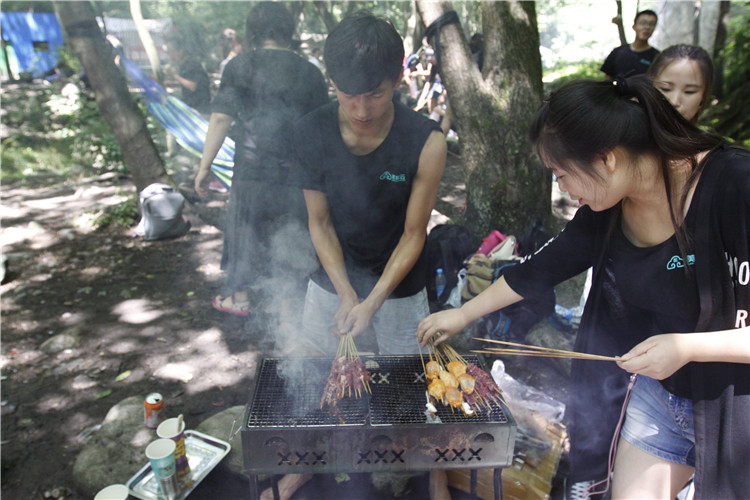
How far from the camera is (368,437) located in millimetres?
2369

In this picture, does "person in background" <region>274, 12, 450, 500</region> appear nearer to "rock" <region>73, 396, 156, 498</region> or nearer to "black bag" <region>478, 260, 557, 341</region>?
"rock" <region>73, 396, 156, 498</region>

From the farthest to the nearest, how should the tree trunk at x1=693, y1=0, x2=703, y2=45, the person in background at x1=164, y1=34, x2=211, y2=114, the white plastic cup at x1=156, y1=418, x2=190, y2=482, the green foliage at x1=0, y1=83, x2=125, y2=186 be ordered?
the tree trunk at x1=693, y1=0, x2=703, y2=45 < the green foliage at x1=0, y1=83, x2=125, y2=186 < the person in background at x1=164, y1=34, x2=211, y2=114 < the white plastic cup at x1=156, y1=418, x2=190, y2=482

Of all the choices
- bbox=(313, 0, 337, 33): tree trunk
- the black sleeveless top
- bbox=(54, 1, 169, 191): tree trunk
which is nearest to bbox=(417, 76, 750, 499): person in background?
the black sleeveless top

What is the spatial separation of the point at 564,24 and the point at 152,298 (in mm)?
78521

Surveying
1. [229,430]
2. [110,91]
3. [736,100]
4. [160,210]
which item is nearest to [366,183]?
[229,430]

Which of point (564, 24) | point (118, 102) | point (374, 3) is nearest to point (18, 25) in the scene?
point (374, 3)

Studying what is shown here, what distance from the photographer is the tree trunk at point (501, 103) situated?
18.7ft

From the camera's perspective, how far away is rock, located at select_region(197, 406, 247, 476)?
346 cm

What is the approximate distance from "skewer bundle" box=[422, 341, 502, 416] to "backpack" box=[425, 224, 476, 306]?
227 centimetres

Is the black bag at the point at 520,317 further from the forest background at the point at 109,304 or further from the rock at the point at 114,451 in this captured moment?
the rock at the point at 114,451

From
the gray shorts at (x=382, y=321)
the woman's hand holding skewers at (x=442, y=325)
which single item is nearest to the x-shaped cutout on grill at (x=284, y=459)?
the woman's hand holding skewers at (x=442, y=325)

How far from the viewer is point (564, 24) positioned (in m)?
70.4

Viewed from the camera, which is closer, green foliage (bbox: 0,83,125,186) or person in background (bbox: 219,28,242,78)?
person in background (bbox: 219,28,242,78)

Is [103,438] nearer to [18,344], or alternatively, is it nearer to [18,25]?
[18,344]
